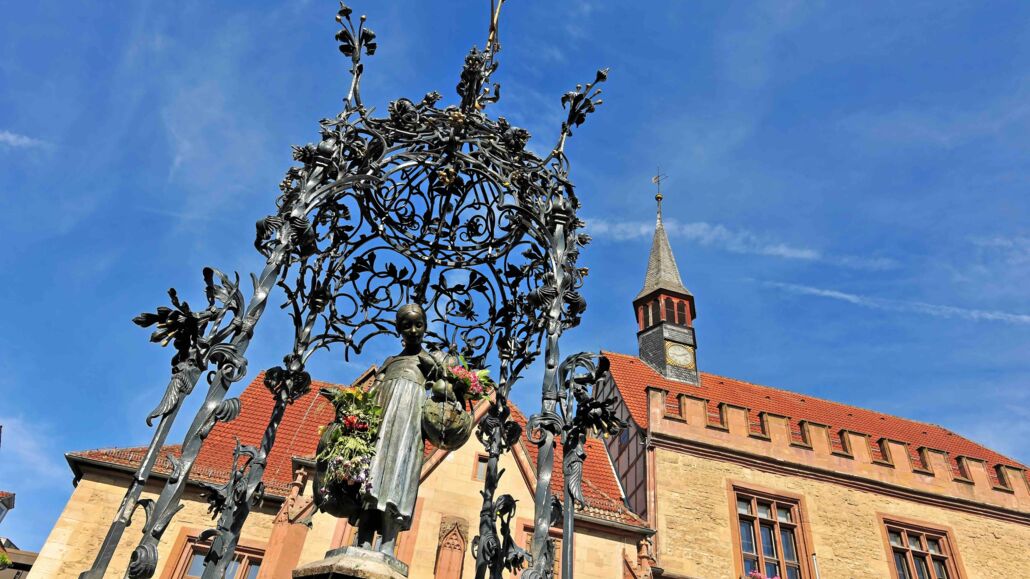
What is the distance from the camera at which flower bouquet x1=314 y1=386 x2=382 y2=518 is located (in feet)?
13.0

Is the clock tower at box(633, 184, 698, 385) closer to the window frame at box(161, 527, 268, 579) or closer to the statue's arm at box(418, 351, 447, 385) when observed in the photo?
the window frame at box(161, 527, 268, 579)

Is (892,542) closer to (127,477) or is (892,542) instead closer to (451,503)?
(451,503)

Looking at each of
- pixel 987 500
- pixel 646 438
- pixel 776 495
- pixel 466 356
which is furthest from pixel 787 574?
pixel 466 356

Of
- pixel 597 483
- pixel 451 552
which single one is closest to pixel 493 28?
pixel 451 552

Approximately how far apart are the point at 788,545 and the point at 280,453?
12.5 metres

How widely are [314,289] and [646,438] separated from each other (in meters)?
12.1

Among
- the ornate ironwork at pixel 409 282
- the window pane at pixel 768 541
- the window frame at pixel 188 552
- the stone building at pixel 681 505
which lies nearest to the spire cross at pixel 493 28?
the ornate ironwork at pixel 409 282

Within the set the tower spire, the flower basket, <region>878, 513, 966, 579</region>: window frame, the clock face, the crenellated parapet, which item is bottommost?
the flower basket

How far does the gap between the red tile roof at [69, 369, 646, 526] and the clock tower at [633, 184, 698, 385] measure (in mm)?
6683

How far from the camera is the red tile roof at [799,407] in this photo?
2119 cm

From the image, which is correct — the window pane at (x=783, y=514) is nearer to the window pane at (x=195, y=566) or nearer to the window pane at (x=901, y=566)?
the window pane at (x=901, y=566)

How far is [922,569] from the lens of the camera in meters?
16.0

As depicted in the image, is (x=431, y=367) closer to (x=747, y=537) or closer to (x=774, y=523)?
(x=747, y=537)

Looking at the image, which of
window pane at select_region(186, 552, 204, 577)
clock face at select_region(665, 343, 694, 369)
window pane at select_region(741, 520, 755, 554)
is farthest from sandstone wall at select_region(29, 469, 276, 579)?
clock face at select_region(665, 343, 694, 369)
